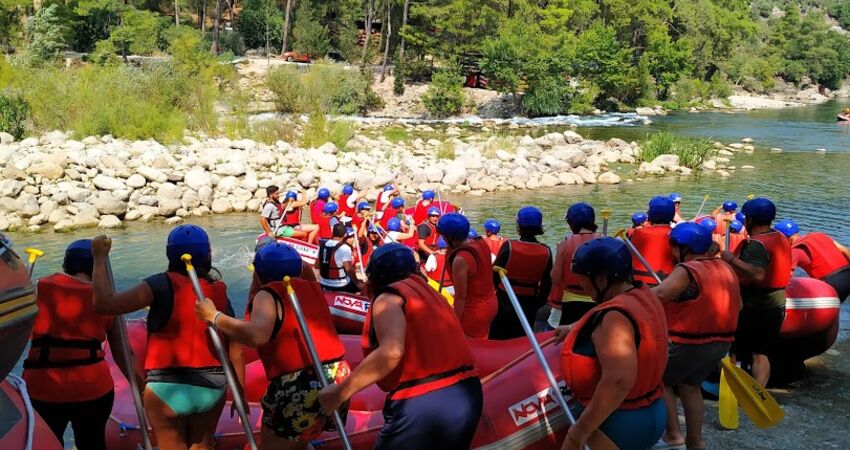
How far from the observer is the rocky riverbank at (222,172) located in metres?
16.6

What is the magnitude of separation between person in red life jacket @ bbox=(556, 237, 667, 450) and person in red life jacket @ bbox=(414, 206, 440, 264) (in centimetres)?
686

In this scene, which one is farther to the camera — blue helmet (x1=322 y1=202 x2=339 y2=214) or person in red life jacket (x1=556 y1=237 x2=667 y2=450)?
blue helmet (x1=322 y1=202 x2=339 y2=214)

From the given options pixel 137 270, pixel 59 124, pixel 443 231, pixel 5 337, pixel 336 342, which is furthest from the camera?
pixel 59 124

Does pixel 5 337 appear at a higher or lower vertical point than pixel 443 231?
higher

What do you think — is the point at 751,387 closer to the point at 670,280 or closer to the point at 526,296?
the point at 670,280

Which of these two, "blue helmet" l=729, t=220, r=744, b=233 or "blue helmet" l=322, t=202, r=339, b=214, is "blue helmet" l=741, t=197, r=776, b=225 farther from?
"blue helmet" l=322, t=202, r=339, b=214

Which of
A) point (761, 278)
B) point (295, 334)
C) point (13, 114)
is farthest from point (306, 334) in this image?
point (13, 114)

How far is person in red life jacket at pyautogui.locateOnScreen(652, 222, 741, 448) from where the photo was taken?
449cm

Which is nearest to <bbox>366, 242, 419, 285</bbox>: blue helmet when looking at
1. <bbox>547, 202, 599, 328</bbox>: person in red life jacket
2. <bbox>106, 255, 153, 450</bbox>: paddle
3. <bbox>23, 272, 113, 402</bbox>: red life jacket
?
<bbox>106, 255, 153, 450</bbox>: paddle

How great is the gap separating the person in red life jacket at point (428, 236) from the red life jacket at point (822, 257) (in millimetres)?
4680

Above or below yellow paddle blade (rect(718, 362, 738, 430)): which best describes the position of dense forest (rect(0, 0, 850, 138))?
above

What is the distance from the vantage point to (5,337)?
2295 millimetres

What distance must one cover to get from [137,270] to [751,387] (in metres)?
10.7

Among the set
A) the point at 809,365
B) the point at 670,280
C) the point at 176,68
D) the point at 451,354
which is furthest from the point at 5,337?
the point at 176,68
